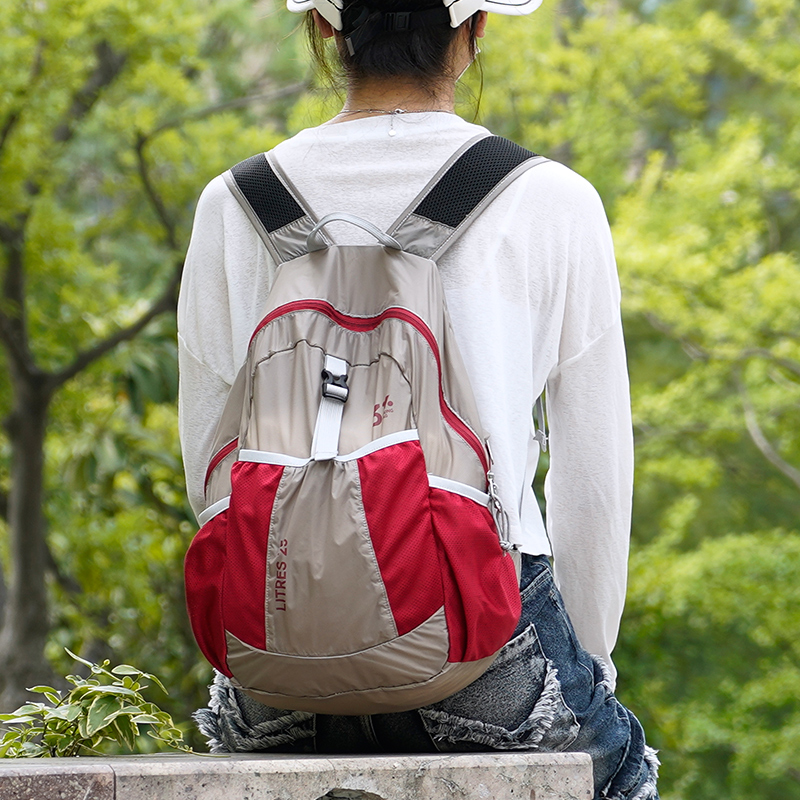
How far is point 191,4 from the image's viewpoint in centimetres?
530

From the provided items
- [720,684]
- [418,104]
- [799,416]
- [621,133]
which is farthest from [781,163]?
[418,104]

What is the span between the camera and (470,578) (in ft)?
3.82

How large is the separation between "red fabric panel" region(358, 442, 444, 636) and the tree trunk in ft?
13.0

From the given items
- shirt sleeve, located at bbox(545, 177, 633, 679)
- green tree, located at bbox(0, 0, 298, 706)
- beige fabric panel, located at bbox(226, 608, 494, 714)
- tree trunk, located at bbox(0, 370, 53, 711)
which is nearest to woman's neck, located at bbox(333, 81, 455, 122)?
shirt sleeve, located at bbox(545, 177, 633, 679)

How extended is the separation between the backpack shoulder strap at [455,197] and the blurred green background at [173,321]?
110 inches

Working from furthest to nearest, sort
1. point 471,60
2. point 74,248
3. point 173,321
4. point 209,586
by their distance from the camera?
1. point 173,321
2. point 74,248
3. point 471,60
4. point 209,586

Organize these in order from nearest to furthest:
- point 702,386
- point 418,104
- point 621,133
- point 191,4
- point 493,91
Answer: point 418,104 → point 191,4 → point 493,91 → point 702,386 → point 621,133

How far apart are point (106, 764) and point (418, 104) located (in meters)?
0.87

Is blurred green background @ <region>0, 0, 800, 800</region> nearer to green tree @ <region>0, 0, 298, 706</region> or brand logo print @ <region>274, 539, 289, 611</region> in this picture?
green tree @ <region>0, 0, 298, 706</region>

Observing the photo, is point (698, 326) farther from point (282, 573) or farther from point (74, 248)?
point (282, 573)

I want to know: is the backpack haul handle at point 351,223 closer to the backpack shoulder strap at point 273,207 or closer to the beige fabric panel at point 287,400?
the backpack shoulder strap at point 273,207

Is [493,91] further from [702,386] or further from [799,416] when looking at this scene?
[799,416]

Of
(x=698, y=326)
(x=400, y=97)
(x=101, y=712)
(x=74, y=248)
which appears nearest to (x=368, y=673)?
(x=101, y=712)

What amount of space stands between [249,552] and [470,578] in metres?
0.23
